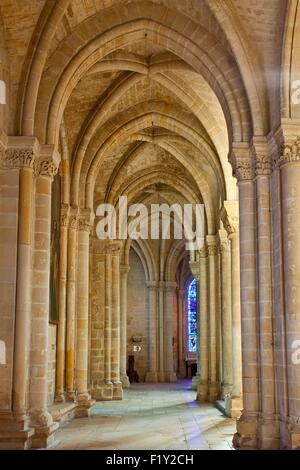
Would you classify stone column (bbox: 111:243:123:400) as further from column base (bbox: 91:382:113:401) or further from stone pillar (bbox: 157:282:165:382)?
stone pillar (bbox: 157:282:165:382)

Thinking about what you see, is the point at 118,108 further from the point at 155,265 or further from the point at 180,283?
the point at 180,283

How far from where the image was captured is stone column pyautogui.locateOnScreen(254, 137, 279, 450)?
917 centimetres

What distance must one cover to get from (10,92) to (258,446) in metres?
6.74

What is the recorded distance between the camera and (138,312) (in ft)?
96.2

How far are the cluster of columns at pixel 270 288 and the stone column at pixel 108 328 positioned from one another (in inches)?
377

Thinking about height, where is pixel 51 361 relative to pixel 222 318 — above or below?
below

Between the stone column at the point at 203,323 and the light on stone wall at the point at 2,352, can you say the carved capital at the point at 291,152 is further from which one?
A: the stone column at the point at 203,323

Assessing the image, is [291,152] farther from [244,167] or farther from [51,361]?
[51,361]

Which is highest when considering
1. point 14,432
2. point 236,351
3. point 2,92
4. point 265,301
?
point 2,92

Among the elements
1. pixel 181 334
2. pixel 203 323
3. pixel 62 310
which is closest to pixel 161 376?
pixel 181 334

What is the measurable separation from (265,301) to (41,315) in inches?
139

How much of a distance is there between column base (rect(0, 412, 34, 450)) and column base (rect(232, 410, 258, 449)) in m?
3.12

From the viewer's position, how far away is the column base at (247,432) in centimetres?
931

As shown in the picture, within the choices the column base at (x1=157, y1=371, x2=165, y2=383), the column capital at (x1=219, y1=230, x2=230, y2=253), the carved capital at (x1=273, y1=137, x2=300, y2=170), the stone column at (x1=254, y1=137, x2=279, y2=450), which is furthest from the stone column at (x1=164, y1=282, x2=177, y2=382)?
the carved capital at (x1=273, y1=137, x2=300, y2=170)
